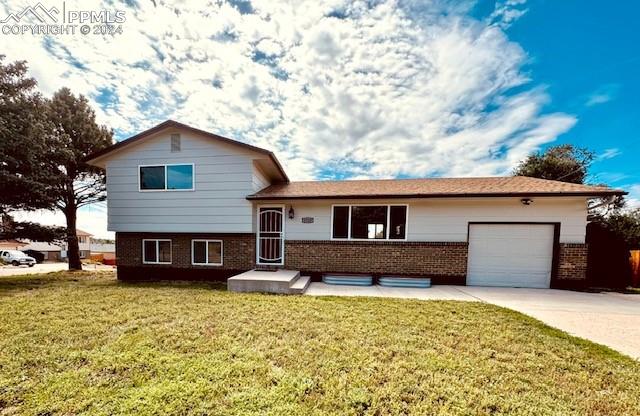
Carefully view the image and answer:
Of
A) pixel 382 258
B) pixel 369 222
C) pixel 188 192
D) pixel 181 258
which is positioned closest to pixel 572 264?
pixel 382 258

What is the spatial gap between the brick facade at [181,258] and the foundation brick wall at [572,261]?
33.7 feet

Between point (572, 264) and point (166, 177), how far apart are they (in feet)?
46.2

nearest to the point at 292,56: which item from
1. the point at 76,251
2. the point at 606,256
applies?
the point at 606,256

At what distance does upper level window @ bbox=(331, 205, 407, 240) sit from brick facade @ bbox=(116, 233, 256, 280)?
3.30m

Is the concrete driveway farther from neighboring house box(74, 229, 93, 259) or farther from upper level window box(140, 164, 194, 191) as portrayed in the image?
neighboring house box(74, 229, 93, 259)

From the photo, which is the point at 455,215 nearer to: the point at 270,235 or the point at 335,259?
the point at 335,259

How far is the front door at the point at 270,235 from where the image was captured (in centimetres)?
911

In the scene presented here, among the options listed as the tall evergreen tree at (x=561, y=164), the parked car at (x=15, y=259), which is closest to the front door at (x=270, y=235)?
the tall evergreen tree at (x=561, y=164)

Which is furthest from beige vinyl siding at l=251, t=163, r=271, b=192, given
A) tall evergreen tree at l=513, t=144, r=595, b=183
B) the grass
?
tall evergreen tree at l=513, t=144, r=595, b=183

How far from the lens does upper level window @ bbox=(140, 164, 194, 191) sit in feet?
28.6

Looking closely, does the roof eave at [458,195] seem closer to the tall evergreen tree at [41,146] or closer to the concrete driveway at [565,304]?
the concrete driveway at [565,304]

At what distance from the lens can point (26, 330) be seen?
4027 mm

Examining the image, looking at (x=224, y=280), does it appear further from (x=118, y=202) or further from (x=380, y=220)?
(x=380, y=220)
